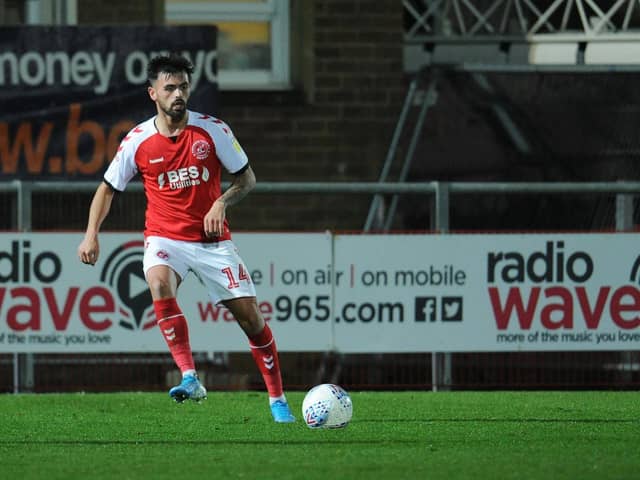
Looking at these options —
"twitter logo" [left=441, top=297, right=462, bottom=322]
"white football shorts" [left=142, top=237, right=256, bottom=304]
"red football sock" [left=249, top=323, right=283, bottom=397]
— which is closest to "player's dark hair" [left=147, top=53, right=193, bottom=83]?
"white football shorts" [left=142, top=237, right=256, bottom=304]

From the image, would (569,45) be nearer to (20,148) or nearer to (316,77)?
(316,77)

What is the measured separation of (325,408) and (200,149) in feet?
5.82

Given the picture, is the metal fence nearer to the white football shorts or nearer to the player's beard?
the white football shorts

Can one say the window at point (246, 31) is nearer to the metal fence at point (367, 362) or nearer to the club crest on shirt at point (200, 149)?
the metal fence at point (367, 362)

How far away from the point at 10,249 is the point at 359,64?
4.99 m

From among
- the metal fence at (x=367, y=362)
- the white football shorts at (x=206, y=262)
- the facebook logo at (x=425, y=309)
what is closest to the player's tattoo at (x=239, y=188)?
the white football shorts at (x=206, y=262)

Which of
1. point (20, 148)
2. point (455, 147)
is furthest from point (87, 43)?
point (455, 147)

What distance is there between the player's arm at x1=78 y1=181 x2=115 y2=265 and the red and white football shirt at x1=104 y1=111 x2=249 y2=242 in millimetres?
75

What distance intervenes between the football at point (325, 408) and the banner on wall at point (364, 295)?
3.48 meters

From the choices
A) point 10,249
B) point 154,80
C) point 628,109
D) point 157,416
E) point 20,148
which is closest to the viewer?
point 154,80

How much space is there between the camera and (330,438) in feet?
30.7

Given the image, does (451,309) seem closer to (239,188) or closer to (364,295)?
(364,295)

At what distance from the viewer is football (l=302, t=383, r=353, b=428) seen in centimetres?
956

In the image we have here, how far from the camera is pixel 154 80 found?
9.95 meters
